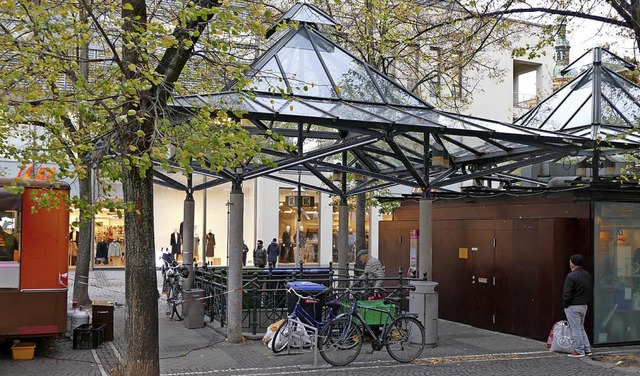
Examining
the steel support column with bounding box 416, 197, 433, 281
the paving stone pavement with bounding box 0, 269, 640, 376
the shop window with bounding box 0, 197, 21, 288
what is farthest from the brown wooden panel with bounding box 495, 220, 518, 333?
the shop window with bounding box 0, 197, 21, 288

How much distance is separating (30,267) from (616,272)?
10.4 metres

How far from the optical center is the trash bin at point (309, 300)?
37.8 feet

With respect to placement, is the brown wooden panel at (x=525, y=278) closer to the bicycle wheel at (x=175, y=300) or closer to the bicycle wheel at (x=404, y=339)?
the bicycle wheel at (x=404, y=339)

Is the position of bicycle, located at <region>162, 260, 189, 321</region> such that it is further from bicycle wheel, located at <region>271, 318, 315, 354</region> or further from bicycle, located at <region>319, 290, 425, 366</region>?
bicycle, located at <region>319, 290, 425, 366</region>

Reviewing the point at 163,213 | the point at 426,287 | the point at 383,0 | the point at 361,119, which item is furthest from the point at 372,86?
the point at 163,213

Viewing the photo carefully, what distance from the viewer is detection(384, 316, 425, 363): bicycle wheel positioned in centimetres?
1105

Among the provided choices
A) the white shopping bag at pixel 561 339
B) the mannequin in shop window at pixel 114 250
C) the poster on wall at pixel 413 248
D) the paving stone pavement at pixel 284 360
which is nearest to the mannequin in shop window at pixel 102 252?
the mannequin in shop window at pixel 114 250

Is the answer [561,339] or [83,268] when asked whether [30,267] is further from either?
[561,339]

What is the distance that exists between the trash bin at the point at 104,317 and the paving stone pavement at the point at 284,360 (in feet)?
0.70

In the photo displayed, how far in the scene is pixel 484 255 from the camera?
14.7 metres

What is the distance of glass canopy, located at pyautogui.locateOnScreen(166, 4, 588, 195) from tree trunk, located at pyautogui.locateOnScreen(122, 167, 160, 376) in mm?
2114

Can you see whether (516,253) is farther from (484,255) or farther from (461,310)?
(461,310)

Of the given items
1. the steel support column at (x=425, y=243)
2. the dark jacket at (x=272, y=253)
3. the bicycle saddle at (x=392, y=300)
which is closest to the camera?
the bicycle saddle at (x=392, y=300)

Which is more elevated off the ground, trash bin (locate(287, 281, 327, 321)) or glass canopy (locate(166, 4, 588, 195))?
glass canopy (locate(166, 4, 588, 195))
